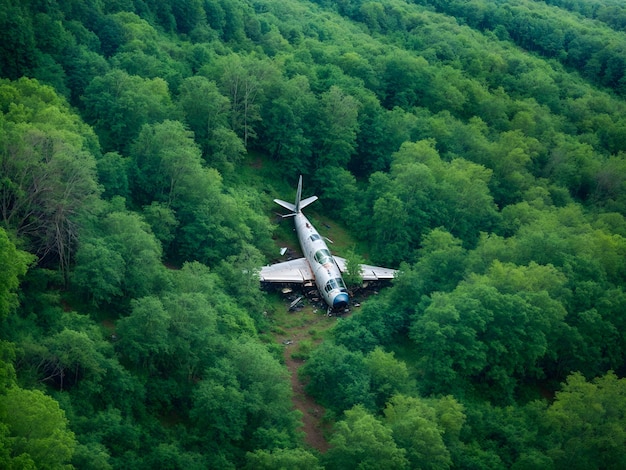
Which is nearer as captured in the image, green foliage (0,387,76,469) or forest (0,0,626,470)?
green foliage (0,387,76,469)

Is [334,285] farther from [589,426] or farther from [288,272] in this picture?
[589,426]

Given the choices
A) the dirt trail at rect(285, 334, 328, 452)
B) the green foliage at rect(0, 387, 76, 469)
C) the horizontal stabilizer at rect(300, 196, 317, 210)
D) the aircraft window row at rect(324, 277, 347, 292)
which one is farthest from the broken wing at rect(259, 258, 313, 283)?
the green foliage at rect(0, 387, 76, 469)

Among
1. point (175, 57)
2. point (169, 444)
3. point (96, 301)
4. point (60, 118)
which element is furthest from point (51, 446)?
point (175, 57)

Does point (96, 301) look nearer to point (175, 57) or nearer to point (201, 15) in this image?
point (175, 57)

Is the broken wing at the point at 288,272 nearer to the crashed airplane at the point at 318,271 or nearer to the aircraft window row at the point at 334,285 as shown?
the crashed airplane at the point at 318,271

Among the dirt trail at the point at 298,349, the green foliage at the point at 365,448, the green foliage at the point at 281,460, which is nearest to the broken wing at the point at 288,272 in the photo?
the dirt trail at the point at 298,349

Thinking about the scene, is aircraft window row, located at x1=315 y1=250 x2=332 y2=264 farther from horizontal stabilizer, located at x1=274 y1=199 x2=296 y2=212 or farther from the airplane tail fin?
horizontal stabilizer, located at x1=274 y1=199 x2=296 y2=212
